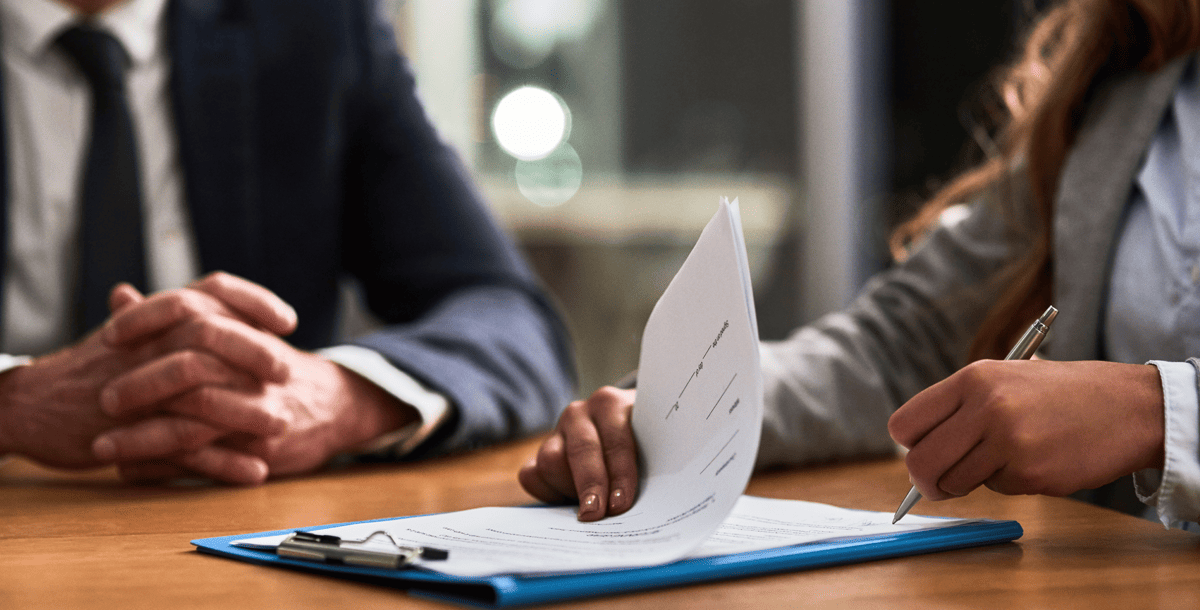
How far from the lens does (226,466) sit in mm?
633

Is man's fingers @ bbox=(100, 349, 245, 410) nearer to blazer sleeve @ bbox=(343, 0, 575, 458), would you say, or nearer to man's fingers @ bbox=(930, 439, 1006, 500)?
blazer sleeve @ bbox=(343, 0, 575, 458)

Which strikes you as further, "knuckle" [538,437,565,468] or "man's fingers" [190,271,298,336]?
"man's fingers" [190,271,298,336]

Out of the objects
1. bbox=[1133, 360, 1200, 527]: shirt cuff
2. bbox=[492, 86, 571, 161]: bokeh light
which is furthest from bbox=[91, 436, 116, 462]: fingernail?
bbox=[492, 86, 571, 161]: bokeh light

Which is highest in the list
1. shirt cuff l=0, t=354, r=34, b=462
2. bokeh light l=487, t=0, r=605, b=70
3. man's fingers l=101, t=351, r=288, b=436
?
bokeh light l=487, t=0, r=605, b=70

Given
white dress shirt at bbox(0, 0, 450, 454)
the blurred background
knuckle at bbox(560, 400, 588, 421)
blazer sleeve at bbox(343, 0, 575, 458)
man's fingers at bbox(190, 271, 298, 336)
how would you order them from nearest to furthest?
knuckle at bbox(560, 400, 588, 421), man's fingers at bbox(190, 271, 298, 336), blazer sleeve at bbox(343, 0, 575, 458), white dress shirt at bbox(0, 0, 450, 454), the blurred background

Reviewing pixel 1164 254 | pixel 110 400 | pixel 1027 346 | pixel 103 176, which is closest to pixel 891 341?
pixel 1164 254

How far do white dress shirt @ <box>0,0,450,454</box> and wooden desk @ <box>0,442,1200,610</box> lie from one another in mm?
399

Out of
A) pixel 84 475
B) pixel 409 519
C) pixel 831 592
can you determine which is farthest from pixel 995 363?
pixel 84 475

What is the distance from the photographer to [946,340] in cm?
82

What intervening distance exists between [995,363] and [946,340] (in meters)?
0.40

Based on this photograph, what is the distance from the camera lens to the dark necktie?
3.11 feet

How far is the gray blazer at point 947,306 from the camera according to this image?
2.31ft

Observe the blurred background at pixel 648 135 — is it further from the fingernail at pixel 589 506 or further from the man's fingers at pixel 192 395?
the fingernail at pixel 589 506

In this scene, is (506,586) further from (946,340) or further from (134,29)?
(134,29)
